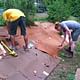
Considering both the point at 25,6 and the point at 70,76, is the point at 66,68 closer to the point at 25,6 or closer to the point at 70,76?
the point at 70,76

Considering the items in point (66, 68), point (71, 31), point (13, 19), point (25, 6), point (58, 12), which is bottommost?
point (66, 68)

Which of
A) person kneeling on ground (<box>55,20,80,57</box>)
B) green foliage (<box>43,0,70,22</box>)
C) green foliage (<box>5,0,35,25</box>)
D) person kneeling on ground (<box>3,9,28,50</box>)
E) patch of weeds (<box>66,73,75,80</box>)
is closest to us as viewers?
patch of weeds (<box>66,73,75,80</box>)

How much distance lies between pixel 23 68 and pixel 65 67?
1483 millimetres

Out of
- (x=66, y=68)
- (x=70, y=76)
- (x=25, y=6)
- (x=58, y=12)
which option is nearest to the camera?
(x=70, y=76)

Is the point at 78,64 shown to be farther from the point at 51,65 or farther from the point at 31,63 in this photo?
the point at 31,63

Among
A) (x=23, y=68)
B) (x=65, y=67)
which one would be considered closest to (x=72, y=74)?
(x=65, y=67)

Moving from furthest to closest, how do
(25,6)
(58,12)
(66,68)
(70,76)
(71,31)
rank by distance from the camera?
(58,12)
(25,6)
(71,31)
(66,68)
(70,76)

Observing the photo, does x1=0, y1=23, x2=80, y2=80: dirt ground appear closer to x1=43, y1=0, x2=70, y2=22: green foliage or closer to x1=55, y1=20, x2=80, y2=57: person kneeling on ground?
x1=55, y1=20, x2=80, y2=57: person kneeling on ground

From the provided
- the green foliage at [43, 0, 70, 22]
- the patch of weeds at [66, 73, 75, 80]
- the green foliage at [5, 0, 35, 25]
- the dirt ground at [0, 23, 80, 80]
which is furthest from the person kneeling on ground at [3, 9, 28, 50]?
the green foliage at [43, 0, 70, 22]

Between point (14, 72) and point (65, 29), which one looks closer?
point (14, 72)

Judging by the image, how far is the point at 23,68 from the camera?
29.0 ft

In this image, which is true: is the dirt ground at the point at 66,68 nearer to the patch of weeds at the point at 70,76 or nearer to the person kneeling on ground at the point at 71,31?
the patch of weeds at the point at 70,76

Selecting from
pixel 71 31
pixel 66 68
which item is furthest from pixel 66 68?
pixel 71 31

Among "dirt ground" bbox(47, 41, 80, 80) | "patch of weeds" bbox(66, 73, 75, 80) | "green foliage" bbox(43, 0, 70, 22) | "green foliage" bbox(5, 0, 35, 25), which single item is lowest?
"dirt ground" bbox(47, 41, 80, 80)
